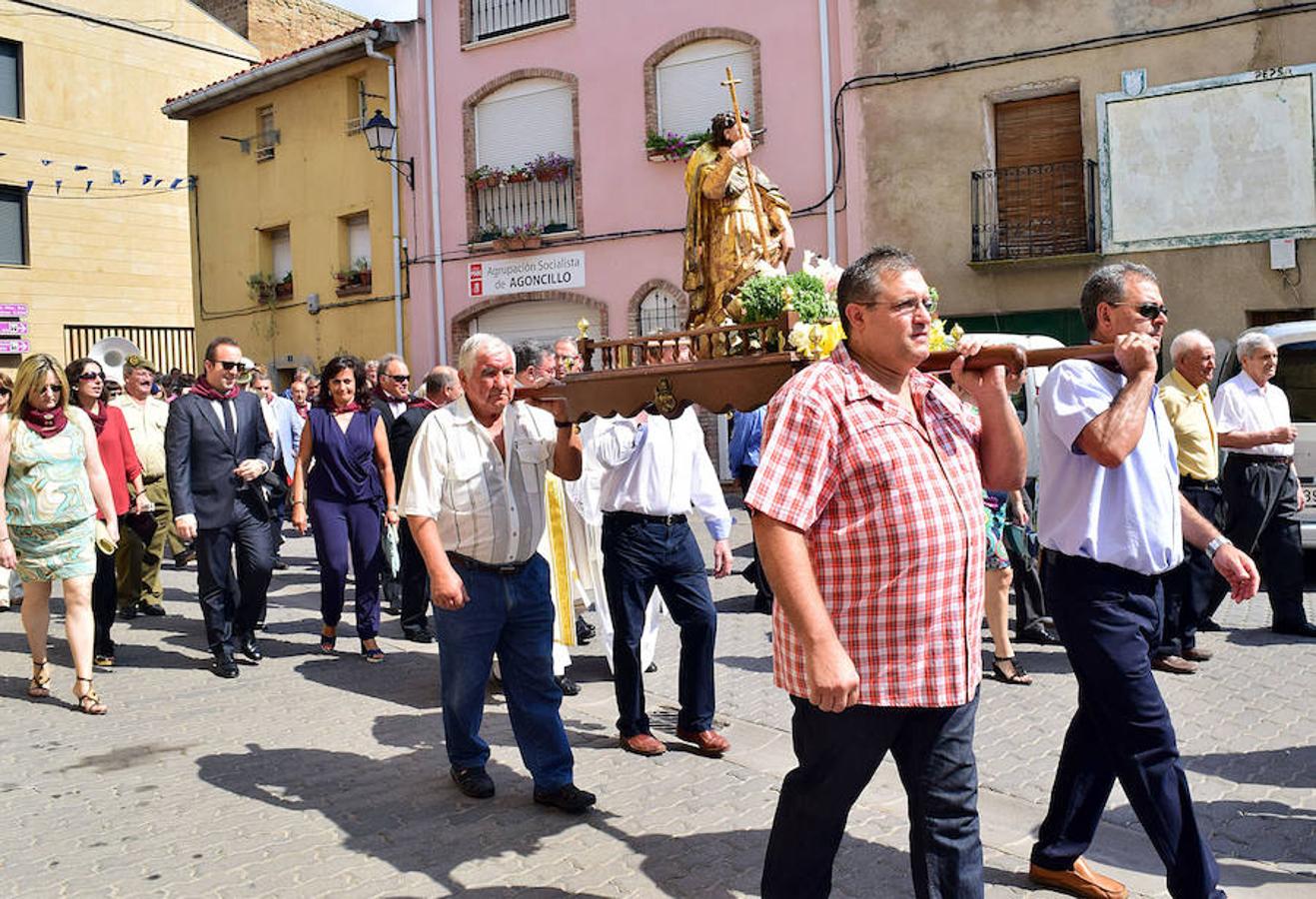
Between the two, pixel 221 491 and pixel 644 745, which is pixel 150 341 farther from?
pixel 644 745

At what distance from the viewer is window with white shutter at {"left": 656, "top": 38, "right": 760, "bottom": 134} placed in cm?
1853

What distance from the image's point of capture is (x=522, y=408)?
517 cm

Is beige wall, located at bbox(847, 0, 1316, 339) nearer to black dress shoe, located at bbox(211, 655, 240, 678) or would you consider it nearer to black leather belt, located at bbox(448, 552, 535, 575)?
black dress shoe, located at bbox(211, 655, 240, 678)

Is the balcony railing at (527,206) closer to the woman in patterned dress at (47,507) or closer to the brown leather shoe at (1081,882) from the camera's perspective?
the woman in patterned dress at (47,507)

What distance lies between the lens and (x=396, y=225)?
22391mm

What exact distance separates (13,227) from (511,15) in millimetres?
13710

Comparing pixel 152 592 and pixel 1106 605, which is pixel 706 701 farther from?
pixel 152 592

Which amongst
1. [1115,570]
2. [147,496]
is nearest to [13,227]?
[147,496]

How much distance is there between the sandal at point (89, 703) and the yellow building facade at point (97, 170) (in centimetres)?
2279

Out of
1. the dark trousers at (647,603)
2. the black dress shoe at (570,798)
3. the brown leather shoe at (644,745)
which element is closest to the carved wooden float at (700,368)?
the dark trousers at (647,603)

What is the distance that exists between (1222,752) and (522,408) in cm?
349

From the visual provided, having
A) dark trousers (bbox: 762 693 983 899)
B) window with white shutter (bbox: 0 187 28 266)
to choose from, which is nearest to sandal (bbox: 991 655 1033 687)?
dark trousers (bbox: 762 693 983 899)

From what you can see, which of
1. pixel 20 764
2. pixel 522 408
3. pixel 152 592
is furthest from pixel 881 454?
pixel 152 592

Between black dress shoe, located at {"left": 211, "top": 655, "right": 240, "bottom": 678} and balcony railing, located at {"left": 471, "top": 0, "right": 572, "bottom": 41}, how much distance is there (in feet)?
49.3
